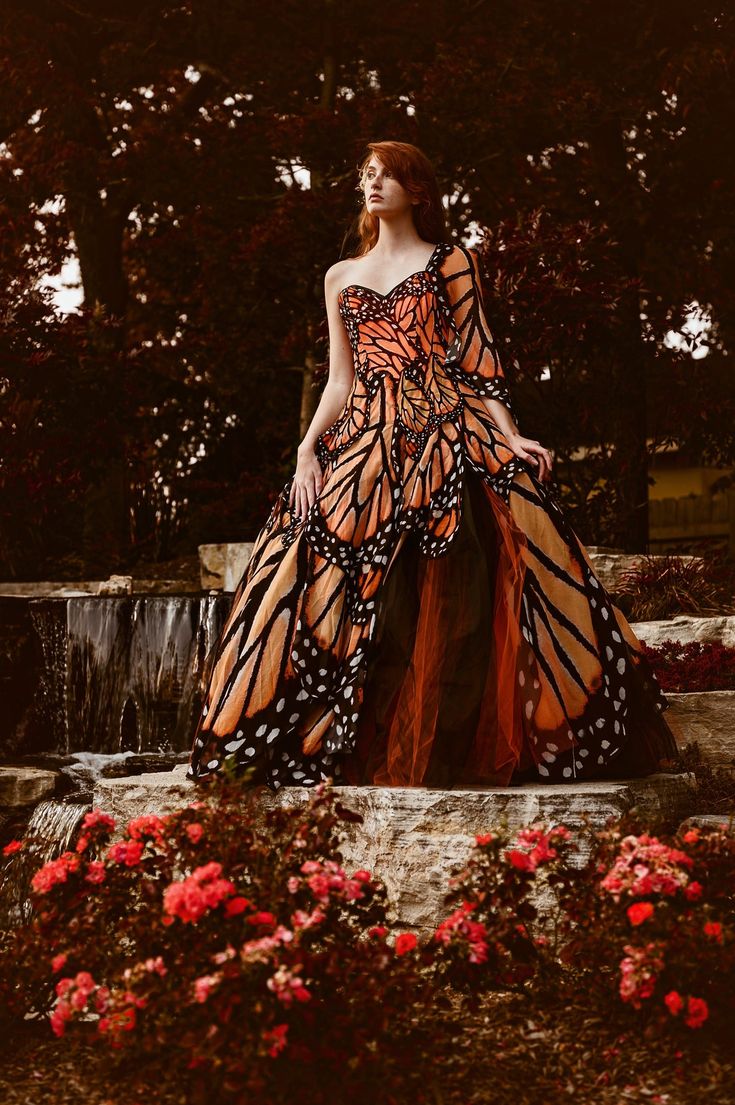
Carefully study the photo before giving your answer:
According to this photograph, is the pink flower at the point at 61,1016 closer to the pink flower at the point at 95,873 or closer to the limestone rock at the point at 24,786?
the pink flower at the point at 95,873

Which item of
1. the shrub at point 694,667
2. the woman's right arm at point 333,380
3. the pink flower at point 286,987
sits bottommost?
the pink flower at point 286,987

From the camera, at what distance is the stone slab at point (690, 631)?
18.1 feet

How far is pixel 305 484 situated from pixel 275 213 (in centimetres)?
504

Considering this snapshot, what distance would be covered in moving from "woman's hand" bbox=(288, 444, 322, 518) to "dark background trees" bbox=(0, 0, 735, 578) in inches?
138

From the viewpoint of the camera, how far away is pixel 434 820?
10.7 ft

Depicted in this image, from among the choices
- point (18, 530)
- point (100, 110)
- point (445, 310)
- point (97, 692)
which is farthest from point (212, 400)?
point (445, 310)

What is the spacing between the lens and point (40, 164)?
8.91 metres

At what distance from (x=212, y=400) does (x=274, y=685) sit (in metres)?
6.80

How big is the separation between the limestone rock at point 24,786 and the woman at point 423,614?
1.61 metres

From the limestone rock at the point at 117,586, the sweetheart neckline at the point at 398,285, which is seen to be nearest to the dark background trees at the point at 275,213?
the limestone rock at the point at 117,586

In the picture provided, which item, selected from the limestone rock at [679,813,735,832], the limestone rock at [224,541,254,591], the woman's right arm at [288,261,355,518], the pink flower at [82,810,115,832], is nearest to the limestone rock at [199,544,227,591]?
the limestone rock at [224,541,254,591]

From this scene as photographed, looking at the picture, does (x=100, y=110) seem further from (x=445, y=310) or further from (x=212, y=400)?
(x=445, y=310)

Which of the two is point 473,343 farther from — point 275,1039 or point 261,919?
point 275,1039

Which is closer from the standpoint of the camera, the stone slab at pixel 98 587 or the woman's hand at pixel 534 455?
the woman's hand at pixel 534 455
